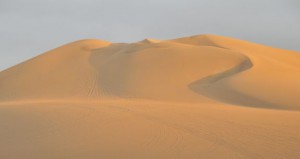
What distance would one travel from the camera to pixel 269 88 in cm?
1806

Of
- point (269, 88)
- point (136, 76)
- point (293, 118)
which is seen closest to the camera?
point (293, 118)

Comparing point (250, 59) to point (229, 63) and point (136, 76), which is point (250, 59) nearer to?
point (229, 63)

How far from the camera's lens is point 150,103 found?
1566 cm

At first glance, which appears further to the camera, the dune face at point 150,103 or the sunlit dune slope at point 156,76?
the sunlit dune slope at point 156,76

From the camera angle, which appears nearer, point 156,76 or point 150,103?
point 150,103

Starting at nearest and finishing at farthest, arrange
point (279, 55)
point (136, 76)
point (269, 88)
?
point (269, 88), point (136, 76), point (279, 55)

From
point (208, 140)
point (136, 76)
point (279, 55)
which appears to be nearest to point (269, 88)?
point (136, 76)

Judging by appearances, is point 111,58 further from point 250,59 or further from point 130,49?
point 250,59

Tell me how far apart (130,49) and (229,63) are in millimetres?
8162

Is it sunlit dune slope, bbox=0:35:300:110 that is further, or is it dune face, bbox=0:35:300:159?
sunlit dune slope, bbox=0:35:300:110

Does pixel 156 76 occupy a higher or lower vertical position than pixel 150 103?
lower

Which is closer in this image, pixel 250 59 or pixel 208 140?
pixel 208 140

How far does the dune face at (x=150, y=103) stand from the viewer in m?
8.11

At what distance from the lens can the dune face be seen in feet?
26.6
